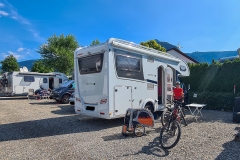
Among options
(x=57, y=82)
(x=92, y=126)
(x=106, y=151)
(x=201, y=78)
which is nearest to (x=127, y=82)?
(x=92, y=126)

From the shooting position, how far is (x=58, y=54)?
1069 inches

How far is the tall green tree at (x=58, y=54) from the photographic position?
89.6ft

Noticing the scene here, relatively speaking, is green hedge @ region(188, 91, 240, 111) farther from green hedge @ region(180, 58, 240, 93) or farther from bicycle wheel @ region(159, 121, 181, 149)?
bicycle wheel @ region(159, 121, 181, 149)

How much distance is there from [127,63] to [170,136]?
10.0 ft

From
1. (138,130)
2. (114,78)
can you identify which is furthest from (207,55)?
(138,130)

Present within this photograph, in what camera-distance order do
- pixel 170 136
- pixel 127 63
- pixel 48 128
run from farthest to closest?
pixel 127 63 < pixel 48 128 < pixel 170 136

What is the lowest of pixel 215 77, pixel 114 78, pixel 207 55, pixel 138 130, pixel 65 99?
pixel 138 130

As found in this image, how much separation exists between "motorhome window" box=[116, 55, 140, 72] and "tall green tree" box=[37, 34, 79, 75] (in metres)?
22.2

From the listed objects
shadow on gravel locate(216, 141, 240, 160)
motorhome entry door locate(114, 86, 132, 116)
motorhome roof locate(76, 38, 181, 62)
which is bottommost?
shadow on gravel locate(216, 141, 240, 160)

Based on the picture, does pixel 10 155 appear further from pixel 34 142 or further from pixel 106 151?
pixel 106 151

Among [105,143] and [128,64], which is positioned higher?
[128,64]

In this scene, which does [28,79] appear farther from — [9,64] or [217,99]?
[9,64]

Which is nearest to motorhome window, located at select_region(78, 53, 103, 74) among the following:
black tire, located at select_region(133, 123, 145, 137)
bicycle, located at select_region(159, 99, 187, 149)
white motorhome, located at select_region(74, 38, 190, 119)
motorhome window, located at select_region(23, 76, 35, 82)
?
white motorhome, located at select_region(74, 38, 190, 119)

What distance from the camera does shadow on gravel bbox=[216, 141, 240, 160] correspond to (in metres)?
3.77
